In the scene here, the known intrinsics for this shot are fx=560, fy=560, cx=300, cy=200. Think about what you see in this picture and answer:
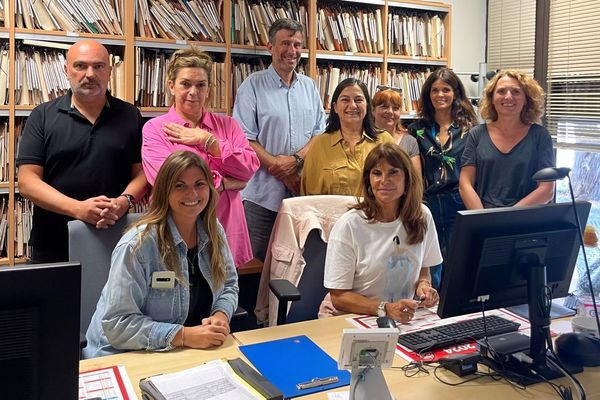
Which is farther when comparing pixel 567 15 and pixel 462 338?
pixel 567 15

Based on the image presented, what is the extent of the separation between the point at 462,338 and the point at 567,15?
3.19m

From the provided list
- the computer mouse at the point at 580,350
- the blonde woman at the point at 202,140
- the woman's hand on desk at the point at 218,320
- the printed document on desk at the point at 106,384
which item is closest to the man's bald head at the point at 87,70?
the blonde woman at the point at 202,140

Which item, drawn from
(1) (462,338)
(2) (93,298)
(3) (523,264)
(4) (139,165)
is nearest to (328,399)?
(1) (462,338)

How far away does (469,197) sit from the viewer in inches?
112

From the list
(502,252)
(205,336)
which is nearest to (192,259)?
(205,336)

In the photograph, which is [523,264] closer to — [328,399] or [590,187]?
[328,399]

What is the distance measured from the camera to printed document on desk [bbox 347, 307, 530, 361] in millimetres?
1687

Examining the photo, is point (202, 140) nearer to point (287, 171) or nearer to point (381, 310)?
point (287, 171)

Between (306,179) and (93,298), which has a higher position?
(306,179)

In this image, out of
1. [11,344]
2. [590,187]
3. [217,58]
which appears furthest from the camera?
[590,187]

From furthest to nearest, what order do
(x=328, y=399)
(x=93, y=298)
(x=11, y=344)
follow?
(x=93, y=298), (x=328, y=399), (x=11, y=344)

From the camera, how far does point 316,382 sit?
58.7 inches

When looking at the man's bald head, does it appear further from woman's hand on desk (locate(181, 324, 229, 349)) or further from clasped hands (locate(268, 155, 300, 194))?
woman's hand on desk (locate(181, 324, 229, 349))

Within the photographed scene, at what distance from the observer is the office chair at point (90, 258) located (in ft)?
6.68
